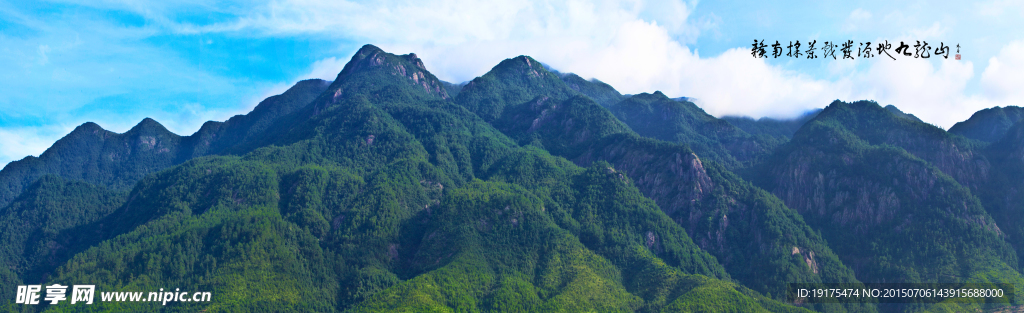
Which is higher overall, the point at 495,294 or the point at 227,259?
the point at 227,259

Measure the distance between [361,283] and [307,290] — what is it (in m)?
16.1

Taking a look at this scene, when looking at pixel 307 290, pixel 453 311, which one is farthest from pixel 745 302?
pixel 307 290

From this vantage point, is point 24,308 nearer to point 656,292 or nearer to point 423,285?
point 423,285

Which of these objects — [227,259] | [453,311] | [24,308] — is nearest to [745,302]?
[453,311]

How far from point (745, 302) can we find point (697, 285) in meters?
14.1

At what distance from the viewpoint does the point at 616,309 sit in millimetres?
184375

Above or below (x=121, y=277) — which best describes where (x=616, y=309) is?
below

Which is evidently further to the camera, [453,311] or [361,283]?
[361,283]

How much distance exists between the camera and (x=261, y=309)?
597ft

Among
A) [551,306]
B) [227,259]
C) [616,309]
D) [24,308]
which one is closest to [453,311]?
[551,306]

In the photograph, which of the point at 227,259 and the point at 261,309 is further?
the point at 227,259

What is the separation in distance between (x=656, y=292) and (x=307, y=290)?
348ft

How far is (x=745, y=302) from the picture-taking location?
612ft

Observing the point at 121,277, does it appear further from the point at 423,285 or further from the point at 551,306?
the point at 551,306
